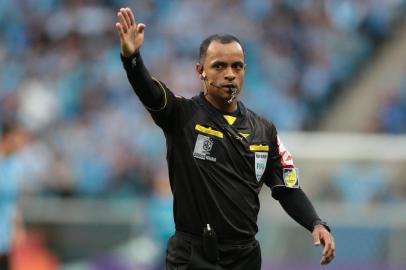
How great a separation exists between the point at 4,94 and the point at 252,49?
3.89 metres

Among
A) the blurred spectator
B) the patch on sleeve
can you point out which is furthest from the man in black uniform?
the blurred spectator

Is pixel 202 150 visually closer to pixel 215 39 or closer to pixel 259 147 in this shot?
pixel 259 147

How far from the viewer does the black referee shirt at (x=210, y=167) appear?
19.6 ft


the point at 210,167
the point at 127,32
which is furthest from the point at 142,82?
the point at 210,167

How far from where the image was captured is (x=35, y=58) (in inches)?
653

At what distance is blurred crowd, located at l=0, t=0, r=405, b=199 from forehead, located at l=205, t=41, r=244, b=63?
25.1 feet

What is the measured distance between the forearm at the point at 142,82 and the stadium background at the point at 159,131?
5.72m

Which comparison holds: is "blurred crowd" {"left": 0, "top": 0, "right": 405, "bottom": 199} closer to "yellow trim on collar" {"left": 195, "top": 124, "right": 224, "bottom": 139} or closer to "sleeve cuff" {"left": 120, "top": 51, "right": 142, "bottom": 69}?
"yellow trim on collar" {"left": 195, "top": 124, "right": 224, "bottom": 139}

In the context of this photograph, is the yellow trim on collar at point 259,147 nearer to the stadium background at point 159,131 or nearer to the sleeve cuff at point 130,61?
the sleeve cuff at point 130,61

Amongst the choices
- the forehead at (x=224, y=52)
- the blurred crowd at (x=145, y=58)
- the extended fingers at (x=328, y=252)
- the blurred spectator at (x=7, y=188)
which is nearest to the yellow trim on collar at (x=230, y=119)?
the forehead at (x=224, y=52)

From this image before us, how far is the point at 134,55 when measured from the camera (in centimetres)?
559

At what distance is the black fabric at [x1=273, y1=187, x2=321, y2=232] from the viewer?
6301 millimetres

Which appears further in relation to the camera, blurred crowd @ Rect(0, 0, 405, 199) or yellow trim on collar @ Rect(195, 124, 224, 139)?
blurred crowd @ Rect(0, 0, 405, 199)

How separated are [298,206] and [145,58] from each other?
9864mm
